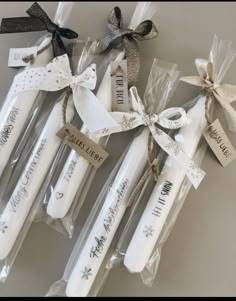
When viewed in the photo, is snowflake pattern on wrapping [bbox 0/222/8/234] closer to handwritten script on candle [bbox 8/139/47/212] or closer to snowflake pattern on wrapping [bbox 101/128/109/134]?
handwritten script on candle [bbox 8/139/47/212]

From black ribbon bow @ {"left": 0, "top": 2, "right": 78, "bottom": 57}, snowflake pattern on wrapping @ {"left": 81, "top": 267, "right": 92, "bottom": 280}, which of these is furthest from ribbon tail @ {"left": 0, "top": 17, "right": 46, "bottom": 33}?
snowflake pattern on wrapping @ {"left": 81, "top": 267, "right": 92, "bottom": 280}

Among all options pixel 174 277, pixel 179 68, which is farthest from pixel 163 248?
pixel 179 68

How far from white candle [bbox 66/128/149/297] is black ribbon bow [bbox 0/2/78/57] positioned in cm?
22

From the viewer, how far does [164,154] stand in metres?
0.71

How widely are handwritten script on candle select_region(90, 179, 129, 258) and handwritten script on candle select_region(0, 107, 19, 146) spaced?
20 cm

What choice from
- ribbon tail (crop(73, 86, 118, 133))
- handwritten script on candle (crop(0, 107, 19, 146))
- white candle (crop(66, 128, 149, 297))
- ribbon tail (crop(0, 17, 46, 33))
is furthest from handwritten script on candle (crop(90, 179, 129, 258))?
ribbon tail (crop(0, 17, 46, 33))

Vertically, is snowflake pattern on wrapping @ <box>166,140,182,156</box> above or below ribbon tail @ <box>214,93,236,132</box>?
below

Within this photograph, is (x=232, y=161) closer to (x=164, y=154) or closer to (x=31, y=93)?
(x=164, y=154)

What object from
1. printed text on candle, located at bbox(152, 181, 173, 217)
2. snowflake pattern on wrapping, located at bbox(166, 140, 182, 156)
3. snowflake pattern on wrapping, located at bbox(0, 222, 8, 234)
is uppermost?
snowflake pattern on wrapping, located at bbox(166, 140, 182, 156)

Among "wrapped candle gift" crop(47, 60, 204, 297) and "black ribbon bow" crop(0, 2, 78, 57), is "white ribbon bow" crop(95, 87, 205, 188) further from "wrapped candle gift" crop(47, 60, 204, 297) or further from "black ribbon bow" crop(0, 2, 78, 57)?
"black ribbon bow" crop(0, 2, 78, 57)

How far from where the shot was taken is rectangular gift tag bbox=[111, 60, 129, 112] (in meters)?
0.71

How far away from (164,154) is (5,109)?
11.2 inches

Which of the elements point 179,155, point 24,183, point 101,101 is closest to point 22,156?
point 24,183

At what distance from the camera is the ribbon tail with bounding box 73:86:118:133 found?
672mm
